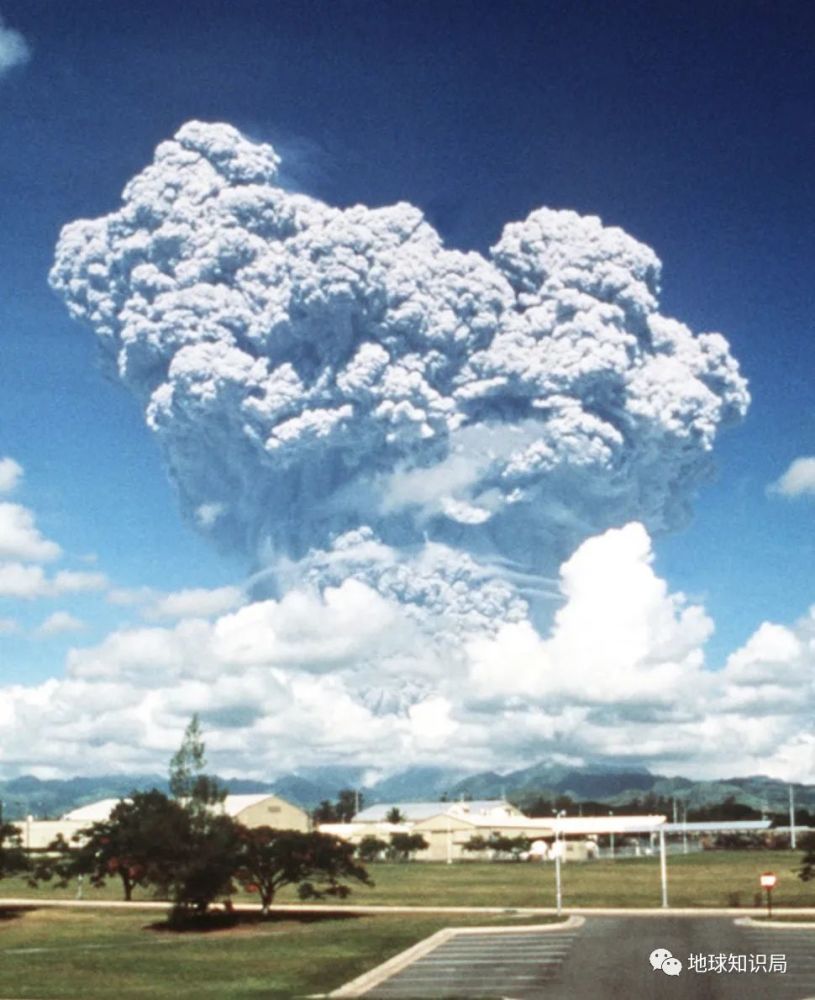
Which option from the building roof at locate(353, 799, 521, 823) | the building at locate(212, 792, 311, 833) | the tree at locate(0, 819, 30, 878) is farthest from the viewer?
the building roof at locate(353, 799, 521, 823)

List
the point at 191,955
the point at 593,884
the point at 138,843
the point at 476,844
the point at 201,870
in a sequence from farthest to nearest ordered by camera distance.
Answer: the point at 476,844 < the point at 593,884 < the point at 138,843 < the point at 201,870 < the point at 191,955

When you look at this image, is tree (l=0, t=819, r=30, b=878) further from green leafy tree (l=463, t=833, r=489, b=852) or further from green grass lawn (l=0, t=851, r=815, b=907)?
green leafy tree (l=463, t=833, r=489, b=852)

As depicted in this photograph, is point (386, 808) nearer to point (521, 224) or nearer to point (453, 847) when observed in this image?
point (453, 847)

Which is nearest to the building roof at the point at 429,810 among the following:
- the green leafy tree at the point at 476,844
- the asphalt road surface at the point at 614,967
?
the green leafy tree at the point at 476,844
